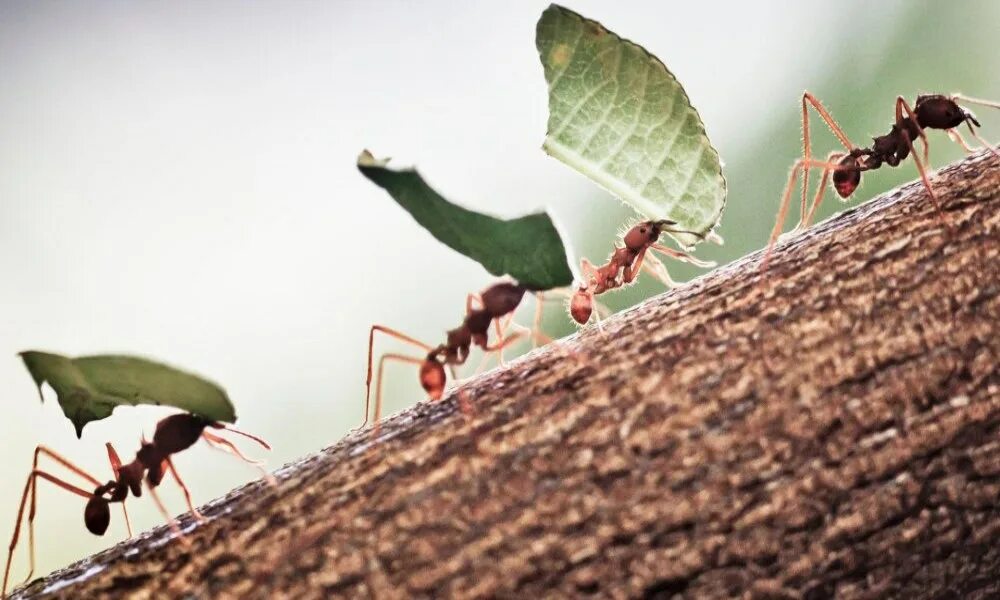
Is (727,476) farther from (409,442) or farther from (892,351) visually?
(409,442)

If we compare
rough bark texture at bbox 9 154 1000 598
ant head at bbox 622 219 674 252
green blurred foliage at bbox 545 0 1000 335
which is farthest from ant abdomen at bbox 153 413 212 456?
green blurred foliage at bbox 545 0 1000 335

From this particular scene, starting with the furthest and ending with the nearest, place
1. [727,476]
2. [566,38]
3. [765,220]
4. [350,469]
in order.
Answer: [765,220]
[566,38]
[350,469]
[727,476]

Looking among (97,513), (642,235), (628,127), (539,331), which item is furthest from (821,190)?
(97,513)

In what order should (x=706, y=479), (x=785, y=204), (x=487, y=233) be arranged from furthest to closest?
(x=785, y=204), (x=487, y=233), (x=706, y=479)

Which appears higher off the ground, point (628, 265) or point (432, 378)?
point (628, 265)

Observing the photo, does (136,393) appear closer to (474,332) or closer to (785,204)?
(474,332)

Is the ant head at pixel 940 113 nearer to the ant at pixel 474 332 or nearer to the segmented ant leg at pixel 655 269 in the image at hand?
the segmented ant leg at pixel 655 269

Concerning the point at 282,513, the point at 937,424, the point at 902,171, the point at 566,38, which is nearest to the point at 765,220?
the point at 902,171
